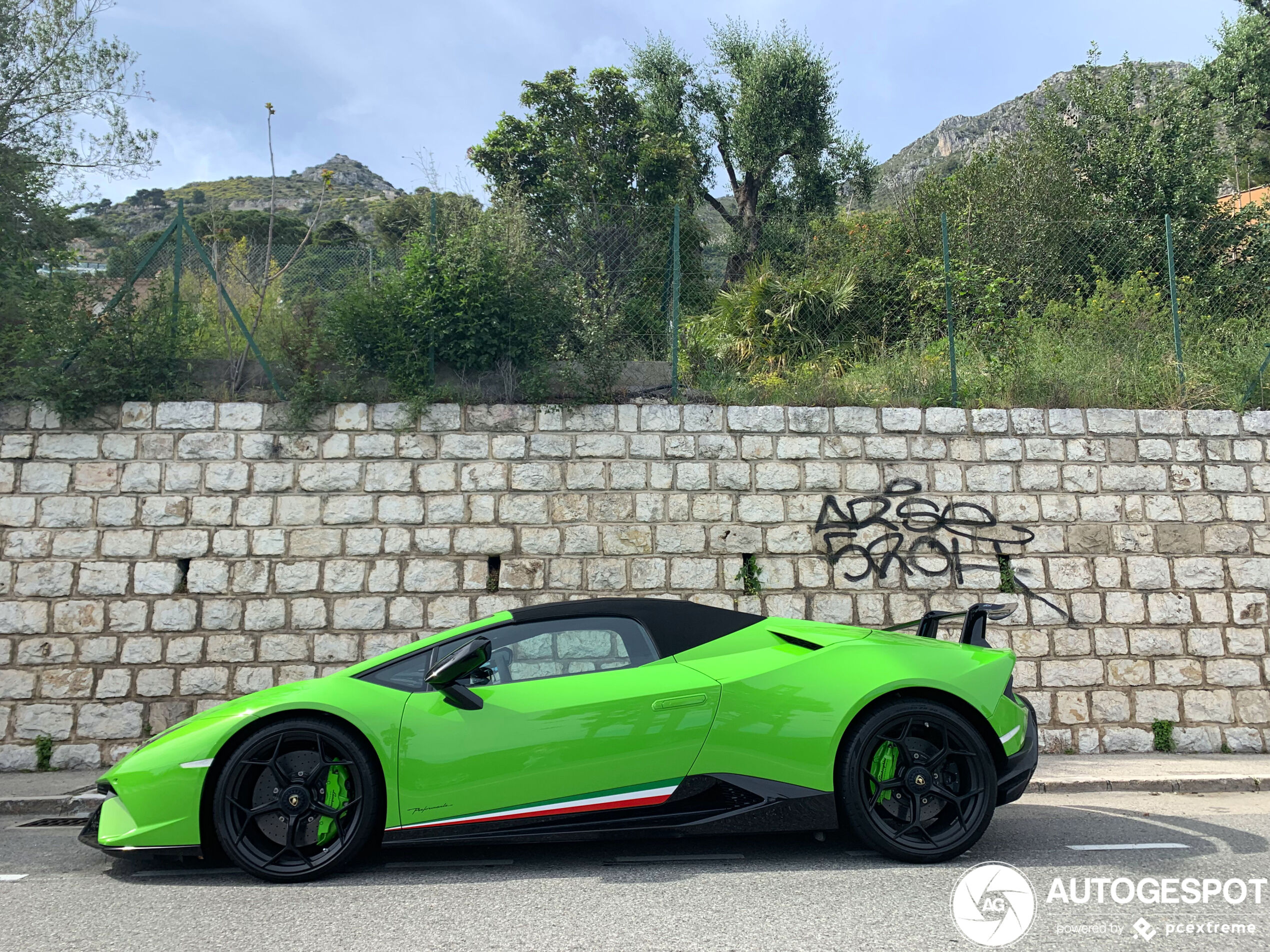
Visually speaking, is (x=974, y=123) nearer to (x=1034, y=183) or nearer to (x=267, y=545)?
(x=1034, y=183)

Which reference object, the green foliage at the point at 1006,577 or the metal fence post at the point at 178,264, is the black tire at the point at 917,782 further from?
the metal fence post at the point at 178,264

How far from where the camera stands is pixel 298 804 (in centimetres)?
415

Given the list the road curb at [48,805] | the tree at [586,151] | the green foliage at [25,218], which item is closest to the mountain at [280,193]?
the tree at [586,151]

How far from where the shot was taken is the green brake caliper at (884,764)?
429cm

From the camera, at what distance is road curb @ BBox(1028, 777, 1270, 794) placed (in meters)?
6.60

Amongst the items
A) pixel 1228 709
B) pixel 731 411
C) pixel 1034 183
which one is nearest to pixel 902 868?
pixel 731 411

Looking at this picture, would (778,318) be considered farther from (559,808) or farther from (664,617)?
(559,808)

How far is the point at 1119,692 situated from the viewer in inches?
317

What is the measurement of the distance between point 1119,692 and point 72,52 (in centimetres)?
1394

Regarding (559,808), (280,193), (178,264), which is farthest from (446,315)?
(280,193)

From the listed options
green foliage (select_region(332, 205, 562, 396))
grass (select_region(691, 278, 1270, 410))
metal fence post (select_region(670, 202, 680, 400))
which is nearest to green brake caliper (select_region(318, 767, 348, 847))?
green foliage (select_region(332, 205, 562, 396))

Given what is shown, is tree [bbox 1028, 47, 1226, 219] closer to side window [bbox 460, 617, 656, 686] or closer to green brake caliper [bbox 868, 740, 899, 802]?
green brake caliper [bbox 868, 740, 899, 802]

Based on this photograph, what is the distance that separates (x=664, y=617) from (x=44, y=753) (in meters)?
6.16

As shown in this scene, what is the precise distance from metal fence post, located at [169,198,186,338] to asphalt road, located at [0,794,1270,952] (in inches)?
203
